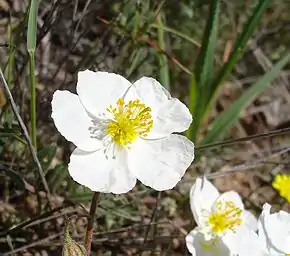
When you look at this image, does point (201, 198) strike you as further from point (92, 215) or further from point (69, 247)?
point (69, 247)

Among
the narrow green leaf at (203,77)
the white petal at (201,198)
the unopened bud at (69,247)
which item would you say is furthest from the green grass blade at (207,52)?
the unopened bud at (69,247)

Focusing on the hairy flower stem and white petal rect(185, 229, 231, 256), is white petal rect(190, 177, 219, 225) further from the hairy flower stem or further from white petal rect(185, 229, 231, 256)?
the hairy flower stem

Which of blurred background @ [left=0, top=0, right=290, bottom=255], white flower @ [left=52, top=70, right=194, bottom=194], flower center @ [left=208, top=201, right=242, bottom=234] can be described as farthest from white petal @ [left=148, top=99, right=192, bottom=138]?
flower center @ [left=208, top=201, right=242, bottom=234]

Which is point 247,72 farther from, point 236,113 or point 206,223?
point 206,223

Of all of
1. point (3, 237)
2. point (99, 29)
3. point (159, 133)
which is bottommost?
point (3, 237)

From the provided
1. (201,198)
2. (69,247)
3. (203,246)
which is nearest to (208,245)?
(203,246)

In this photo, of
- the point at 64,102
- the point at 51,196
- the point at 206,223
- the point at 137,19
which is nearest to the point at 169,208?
the point at 206,223
